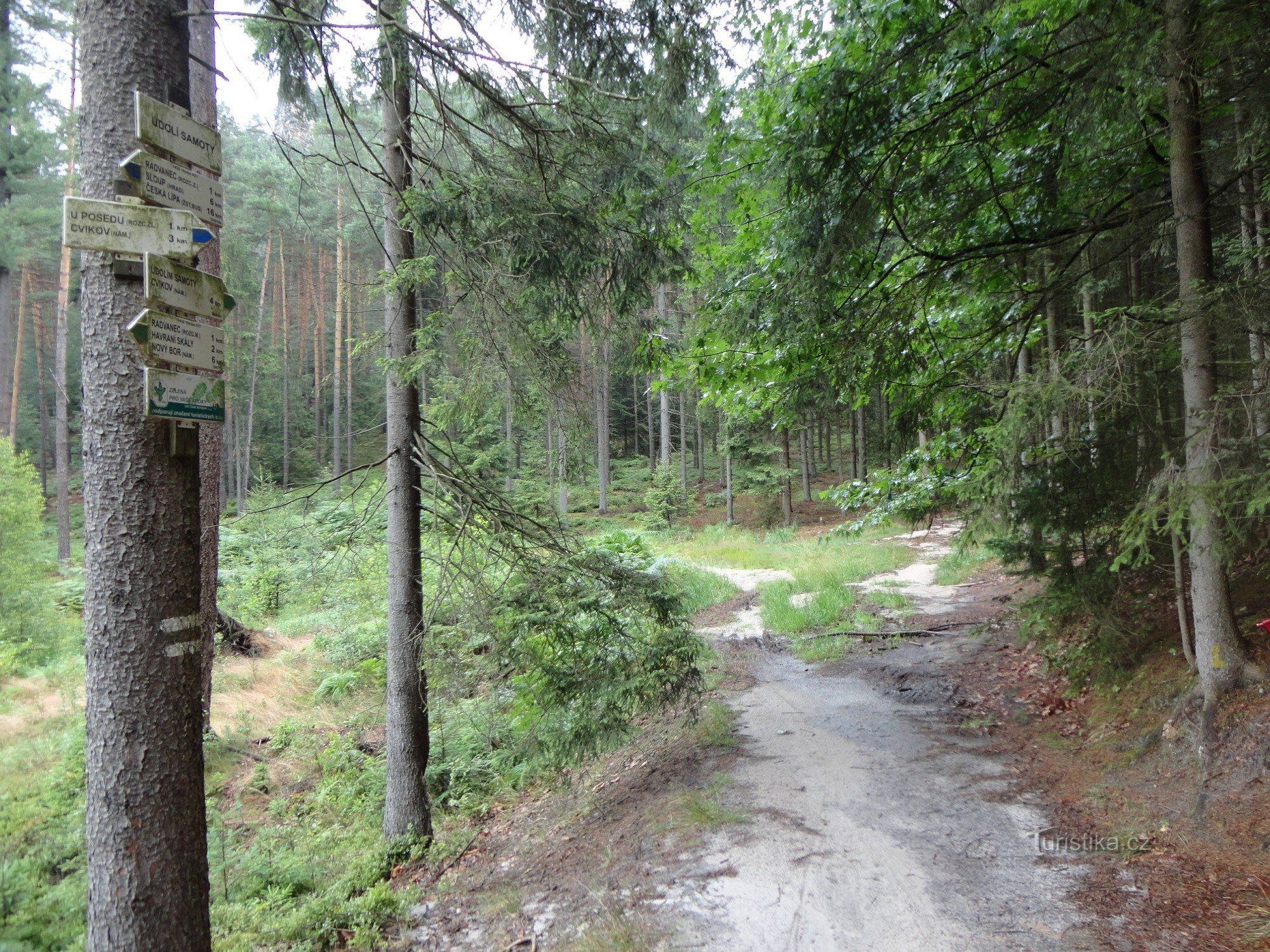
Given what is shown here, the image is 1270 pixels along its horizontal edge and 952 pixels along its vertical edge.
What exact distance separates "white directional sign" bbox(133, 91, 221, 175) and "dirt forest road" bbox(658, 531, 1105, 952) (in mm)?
4221

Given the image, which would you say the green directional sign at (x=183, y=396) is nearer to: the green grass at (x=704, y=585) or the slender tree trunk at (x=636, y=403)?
the green grass at (x=704, y=585)

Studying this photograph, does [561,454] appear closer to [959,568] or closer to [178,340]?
[178,340]

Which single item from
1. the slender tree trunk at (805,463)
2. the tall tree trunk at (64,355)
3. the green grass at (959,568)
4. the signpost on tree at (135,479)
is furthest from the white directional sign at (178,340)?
the slender tree trunk at (805,463)

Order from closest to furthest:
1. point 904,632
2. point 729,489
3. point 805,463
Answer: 1. point 904,632
2. point 805,463
3. point 729,489

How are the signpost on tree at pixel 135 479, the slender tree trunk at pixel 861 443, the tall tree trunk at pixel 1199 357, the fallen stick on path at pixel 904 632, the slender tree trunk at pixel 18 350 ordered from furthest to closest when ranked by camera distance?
the slender tree trunk at pixel 861 443
the slender tree trunk at pixel 18 350
the fallen stick on path at pixel 904 632
the tall tree trunk at pixel 1199 357
the signpost on tree at pixel 135 479

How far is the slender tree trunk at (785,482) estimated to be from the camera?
2514cm

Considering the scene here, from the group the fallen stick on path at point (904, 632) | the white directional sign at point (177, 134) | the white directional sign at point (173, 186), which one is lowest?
the fallen stick on path at point (904, 632)

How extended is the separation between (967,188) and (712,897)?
5.39 meters

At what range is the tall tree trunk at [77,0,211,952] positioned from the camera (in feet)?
7.80

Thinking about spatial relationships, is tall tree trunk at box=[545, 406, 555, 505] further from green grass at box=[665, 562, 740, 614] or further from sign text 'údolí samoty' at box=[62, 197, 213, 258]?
green grass at box=[665, 562, 740, 614]

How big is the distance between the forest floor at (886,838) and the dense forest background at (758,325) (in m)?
0.58

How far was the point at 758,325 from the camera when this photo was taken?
5879 mm

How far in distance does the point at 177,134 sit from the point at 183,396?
1.06 m

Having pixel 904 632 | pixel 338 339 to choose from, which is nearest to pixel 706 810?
pixel 904 632
